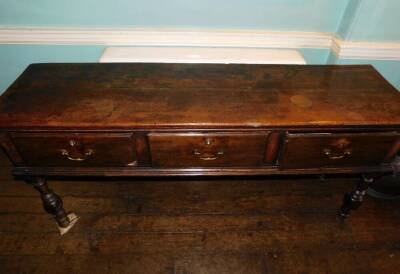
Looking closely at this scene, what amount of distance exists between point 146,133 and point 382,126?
3.33 feet

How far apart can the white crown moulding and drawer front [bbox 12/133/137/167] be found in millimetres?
847

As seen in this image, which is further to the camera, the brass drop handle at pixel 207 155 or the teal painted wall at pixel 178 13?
the teal painted wall at pixel 178 13

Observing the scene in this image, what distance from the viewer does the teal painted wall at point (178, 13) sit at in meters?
1.63

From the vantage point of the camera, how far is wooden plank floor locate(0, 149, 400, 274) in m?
1.59

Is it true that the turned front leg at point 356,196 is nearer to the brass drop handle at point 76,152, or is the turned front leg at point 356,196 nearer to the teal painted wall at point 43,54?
the brass drop handle at point 76,152

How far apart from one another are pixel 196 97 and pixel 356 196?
110 cm

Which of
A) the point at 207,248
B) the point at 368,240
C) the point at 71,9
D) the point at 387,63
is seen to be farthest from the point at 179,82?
the point at 368,240

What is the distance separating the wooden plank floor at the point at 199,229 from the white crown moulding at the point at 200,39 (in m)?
0.96

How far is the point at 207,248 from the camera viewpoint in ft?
5.45

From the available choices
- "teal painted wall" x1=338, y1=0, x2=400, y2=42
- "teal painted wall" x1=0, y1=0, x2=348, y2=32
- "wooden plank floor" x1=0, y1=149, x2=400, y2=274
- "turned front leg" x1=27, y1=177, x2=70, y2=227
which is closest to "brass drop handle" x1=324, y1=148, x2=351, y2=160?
"wooden plank floor" x1=0, y1=149, x2=400, y2=274

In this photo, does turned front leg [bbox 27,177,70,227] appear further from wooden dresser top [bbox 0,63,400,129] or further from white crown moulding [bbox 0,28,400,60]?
white crown moulding [bbox 0,28,400,60]

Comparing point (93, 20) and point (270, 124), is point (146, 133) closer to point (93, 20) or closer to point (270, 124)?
point (270, 124)

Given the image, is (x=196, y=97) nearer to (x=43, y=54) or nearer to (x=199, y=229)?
(x=199, y=229)

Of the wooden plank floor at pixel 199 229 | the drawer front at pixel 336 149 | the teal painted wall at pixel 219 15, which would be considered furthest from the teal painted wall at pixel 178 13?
the wooden plank floor at pixel 199 229
